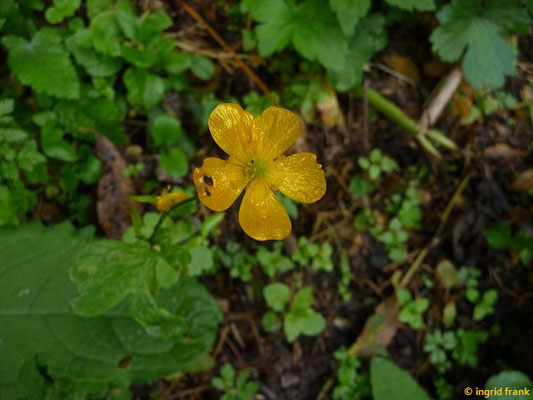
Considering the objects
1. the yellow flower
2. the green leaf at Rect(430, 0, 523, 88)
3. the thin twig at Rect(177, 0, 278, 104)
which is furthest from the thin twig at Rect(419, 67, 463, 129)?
the yellow flower

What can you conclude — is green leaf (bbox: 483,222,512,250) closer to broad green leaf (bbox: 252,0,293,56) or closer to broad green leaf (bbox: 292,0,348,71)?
broad green leaf (bbox: 292,0,348,71)

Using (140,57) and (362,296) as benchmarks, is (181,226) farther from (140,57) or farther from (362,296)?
(362,296)

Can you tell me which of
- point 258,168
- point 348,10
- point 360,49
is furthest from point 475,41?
point 258,168

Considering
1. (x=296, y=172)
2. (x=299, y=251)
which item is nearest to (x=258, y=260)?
(x=299, y=251)

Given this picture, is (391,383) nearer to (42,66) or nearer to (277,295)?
(277,295)

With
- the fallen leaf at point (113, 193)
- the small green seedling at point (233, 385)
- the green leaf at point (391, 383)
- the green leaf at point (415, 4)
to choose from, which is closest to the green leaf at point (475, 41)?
the green leaf at point (415, 4)
